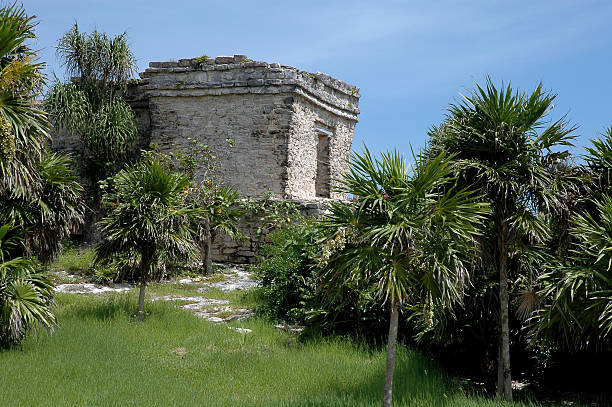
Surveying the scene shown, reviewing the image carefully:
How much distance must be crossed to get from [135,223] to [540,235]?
5770mm

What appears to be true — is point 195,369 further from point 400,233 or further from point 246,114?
point 246,114

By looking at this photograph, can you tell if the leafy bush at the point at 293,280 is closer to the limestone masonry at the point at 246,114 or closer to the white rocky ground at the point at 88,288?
the white rocky ground at the point at 88,288

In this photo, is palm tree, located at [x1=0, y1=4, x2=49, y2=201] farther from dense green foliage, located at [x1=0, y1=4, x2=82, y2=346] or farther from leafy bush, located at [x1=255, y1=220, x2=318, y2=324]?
leafy bush, located at [x1=255, y1=220, x2=318, y2=324]

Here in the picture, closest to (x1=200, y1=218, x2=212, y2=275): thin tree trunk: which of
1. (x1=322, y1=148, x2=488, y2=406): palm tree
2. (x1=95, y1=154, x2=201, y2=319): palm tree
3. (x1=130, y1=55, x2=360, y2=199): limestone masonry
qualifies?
(x1=130, y1=55, x2=360, y2=199): limestone masonry

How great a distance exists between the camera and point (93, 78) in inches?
595

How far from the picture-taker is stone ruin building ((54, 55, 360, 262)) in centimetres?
1412

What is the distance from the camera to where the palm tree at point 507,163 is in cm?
614

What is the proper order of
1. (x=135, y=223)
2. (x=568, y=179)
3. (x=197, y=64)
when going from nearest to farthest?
(x=568, y=179) → (x=135, y=223) → (x=197, y=64)

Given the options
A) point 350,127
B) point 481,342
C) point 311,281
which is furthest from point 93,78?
point 481,342

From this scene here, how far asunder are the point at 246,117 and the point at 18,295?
8299 mm

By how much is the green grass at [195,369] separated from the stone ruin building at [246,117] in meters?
5.93

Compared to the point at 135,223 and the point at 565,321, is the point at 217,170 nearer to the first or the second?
the point at 135,223

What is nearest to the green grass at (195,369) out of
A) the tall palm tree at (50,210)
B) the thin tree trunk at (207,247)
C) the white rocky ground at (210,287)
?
the white rocky ground at (210,287)

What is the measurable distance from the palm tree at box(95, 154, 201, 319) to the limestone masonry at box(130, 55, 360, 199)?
5.17m
